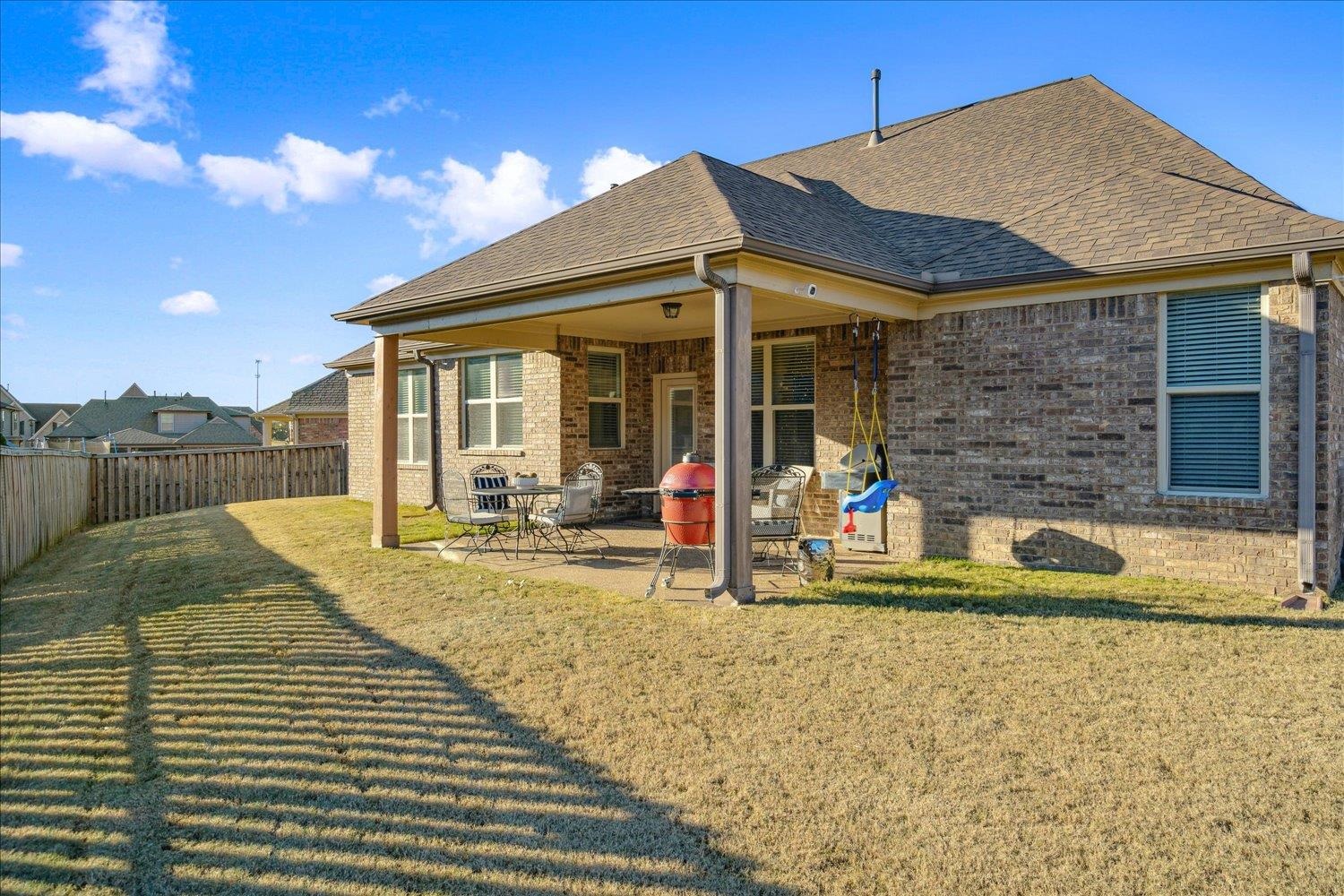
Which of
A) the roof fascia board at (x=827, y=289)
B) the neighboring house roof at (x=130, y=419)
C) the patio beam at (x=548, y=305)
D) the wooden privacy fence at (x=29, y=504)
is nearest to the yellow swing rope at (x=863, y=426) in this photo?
the roof fascia board at (x=827, y=289)

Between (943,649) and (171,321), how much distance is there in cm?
1197

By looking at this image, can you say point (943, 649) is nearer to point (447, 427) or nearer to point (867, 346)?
point (867, 346)

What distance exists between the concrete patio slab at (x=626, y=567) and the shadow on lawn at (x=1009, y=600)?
49 cm

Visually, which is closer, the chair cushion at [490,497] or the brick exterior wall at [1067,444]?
the brick exterior wall at [1067,444]

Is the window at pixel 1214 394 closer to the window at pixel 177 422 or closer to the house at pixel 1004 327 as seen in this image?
the house at pixel 1004 327

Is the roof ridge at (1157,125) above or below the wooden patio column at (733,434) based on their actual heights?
above

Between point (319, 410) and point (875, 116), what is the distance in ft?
63.0

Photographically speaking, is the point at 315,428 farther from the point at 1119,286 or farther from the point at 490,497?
the point at 1119,286

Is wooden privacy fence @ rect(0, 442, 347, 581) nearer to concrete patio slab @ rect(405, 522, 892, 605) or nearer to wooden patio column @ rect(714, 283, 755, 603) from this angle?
concrete patio slab @ rect(405, 522, 892, 605)

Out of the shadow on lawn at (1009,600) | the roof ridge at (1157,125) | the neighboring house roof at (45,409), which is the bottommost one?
the shadow on lawn at (1009,600)

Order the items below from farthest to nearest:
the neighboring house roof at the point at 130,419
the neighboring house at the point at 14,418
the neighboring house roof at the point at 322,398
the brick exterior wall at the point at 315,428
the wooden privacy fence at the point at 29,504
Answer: the neighboring house at the point at 14,418 → the neighboring house roof at the point at 130,419 → the brick exterior wall at the point at 315,428 → the neighboring house roof at the point at 322,398 → the wooden privacy fence at the point at 29,504

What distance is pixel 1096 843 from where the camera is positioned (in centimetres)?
320

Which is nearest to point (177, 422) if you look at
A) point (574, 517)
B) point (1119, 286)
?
point (574, 517)

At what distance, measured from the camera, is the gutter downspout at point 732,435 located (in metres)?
6.83
